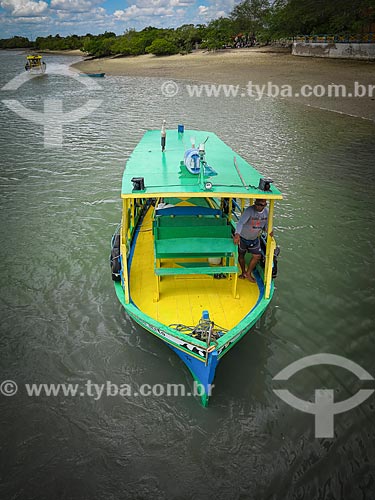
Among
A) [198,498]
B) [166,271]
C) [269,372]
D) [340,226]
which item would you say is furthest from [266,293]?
[340,226]

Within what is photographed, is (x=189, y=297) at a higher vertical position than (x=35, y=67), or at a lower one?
lower

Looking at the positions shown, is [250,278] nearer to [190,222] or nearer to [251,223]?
[251,223]

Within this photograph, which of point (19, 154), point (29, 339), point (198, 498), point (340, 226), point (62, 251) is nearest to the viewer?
point (198, 498)

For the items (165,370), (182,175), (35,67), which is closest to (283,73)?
(182,175)

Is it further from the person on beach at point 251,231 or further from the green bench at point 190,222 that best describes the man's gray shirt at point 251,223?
the green bench at point 190,222

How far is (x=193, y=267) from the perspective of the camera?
6531 mm

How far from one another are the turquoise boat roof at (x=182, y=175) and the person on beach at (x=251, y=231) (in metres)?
0.50

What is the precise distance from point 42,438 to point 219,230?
13.3 ft

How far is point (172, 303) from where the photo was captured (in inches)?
237

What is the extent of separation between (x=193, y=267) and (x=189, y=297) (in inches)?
23.7

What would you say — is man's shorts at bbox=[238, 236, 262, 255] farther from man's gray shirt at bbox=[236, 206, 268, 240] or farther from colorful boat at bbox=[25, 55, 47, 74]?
colorful boat at bbox=[25, 55, 47, 74]

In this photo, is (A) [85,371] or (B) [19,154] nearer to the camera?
(A) [85,371]

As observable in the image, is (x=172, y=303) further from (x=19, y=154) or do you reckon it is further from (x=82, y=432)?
(x=19, y=154)

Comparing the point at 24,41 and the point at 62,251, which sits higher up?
the point at 24,41
